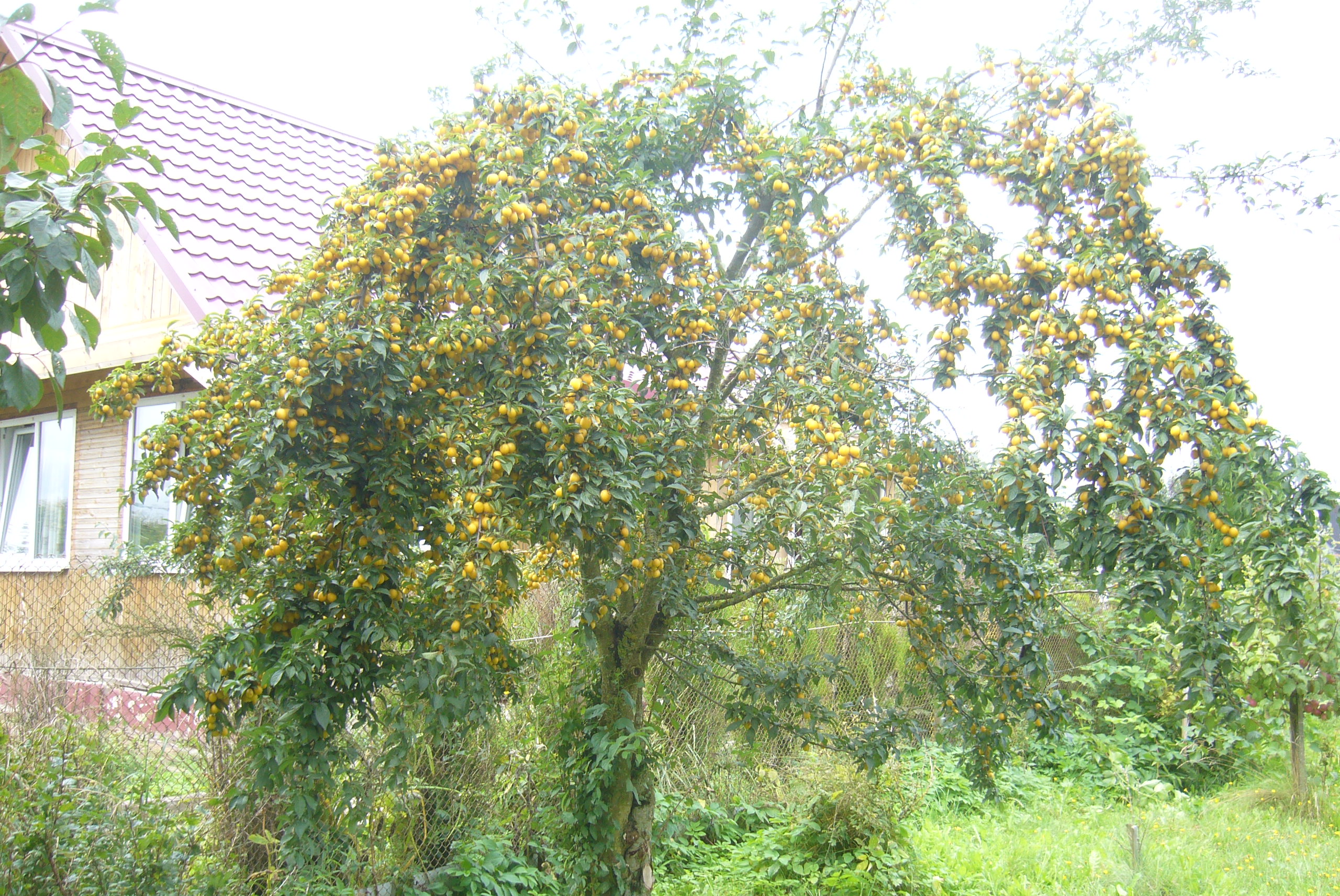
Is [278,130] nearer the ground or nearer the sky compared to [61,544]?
nearer the sky

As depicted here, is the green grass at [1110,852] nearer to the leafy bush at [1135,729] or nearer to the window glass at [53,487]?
the leafy bush at [1135,729]

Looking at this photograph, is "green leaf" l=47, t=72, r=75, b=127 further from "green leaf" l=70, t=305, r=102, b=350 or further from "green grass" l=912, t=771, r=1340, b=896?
"green grass" l=912, t=771, r=1340, b=896

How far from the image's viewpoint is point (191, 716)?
460 centimetres

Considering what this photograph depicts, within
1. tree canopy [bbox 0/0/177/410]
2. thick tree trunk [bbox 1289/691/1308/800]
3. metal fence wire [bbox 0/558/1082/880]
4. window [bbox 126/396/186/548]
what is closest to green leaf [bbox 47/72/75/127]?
tree canopy [bbox 0/0/177/410]

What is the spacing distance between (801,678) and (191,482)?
8.20ft

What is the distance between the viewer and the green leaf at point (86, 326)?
5.89 feet

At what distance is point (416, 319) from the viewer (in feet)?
9.35

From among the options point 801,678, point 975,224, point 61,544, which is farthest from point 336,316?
point 61,544

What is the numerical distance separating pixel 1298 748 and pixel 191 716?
7.21 metres

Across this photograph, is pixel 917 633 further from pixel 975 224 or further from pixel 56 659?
pixel 56 659

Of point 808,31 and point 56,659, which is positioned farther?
point 56,659

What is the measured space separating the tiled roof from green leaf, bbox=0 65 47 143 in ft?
10.1

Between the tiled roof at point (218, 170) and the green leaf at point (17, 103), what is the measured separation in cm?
309

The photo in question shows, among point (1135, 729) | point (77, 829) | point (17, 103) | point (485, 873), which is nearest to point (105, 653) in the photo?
point (485, 873)
